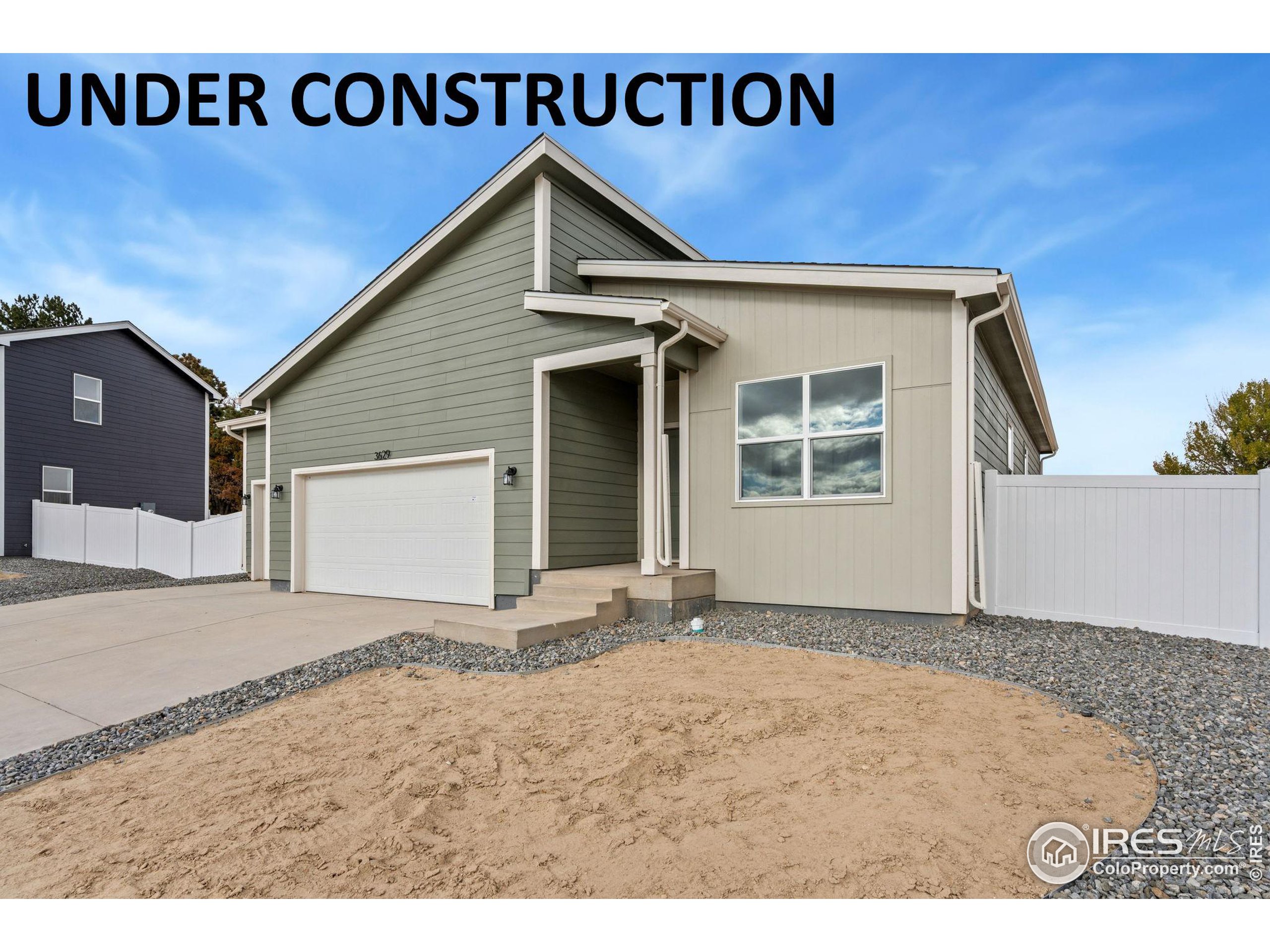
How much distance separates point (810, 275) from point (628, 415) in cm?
308

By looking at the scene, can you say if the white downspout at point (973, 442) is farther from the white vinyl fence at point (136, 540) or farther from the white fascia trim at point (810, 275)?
the white vinyl fence at point (136, 540)

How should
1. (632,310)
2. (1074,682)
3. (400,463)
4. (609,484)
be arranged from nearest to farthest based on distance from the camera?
(1074,682) → (632,310) → (609,484) → (400,463)

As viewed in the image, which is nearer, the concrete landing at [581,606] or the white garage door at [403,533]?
the concrete landing at [581,606]

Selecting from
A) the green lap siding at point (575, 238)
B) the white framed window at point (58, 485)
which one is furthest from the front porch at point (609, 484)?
the white framed window at point (58, 485)

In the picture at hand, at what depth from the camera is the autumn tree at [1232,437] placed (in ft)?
69.1

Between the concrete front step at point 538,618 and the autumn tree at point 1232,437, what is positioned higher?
the autumn tree at point 1232,437

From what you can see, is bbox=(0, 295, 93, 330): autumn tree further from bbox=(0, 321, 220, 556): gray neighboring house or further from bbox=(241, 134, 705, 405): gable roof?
bbox=(241, 134, 705, 405): gable roof

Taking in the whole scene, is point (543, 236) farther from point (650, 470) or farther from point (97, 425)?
point (97, 425)

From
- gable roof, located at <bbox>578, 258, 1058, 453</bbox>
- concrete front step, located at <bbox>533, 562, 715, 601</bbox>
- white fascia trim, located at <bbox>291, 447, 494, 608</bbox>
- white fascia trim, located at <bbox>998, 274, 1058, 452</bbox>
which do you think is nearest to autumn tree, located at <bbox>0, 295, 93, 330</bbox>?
white fascia trim, located at <bbox>291, 447, 494, 608</bbox>

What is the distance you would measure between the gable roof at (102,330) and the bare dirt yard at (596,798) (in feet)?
53.8

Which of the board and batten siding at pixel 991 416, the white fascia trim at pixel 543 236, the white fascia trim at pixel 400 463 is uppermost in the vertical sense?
the white fascia trim at pixel 543 236

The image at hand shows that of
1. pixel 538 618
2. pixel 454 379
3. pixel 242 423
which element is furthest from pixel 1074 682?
pixel 242 423

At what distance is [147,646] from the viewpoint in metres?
5.83

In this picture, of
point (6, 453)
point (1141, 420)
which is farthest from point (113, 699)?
point (1141, 420)
